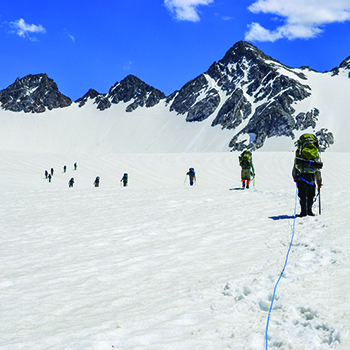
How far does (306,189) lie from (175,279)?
17.4 feet

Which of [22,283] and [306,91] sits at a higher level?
[306,91]

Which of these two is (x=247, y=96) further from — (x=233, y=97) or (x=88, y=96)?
(x=88, y=96)

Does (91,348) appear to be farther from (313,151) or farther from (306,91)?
(306,91)

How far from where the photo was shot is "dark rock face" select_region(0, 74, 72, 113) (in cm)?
15000

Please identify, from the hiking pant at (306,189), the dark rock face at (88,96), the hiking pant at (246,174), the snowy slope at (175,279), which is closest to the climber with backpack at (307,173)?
the hiking pant at (306,189)

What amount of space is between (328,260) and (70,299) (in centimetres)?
361

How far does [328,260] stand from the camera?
14.1ft

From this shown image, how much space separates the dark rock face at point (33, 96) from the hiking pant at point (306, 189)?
6408 inches

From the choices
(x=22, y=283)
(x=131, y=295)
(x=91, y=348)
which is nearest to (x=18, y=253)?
(x=22, y=283)

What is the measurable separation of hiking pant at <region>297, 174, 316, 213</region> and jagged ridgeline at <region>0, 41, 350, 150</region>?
91169mm

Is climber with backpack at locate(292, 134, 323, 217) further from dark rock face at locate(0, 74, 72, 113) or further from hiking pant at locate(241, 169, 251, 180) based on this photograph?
dark rock face at locate(0, 74, 72, 113)

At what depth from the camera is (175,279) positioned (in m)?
4.22

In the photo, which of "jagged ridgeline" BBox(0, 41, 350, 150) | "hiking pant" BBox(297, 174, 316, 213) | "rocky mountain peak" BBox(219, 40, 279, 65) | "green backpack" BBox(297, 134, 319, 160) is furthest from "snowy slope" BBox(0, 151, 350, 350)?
"rocky mountain peak" BBox(219, 40, 279, 65)

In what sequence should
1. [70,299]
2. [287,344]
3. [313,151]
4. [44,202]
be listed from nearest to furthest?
1. [287,344]
2. [70,299]
3. [313,151]
4. [44,202]
